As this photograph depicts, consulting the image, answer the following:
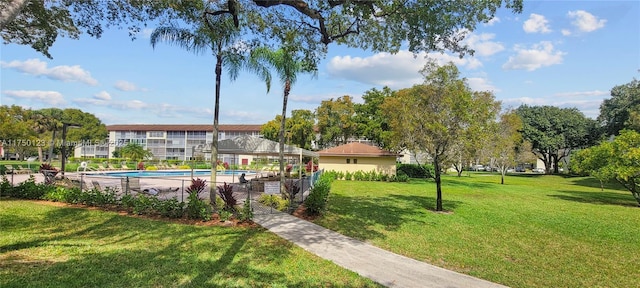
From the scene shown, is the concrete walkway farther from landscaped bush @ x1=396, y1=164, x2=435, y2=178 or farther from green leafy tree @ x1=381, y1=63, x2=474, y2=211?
landscaped bush @ x1=396, y1=164, x2=435, y2=178

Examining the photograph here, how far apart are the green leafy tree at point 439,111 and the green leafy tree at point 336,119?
87.7ft

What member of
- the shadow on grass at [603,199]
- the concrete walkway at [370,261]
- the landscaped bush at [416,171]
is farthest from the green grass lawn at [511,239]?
the landscaped bush at [416,171]

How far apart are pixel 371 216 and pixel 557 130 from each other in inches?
1943

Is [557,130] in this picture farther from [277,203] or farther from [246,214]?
[246,214]

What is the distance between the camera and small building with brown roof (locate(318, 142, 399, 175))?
32375 mm

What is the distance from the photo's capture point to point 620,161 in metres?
17.4

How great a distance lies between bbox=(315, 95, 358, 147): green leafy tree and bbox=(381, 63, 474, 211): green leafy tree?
1052 inches

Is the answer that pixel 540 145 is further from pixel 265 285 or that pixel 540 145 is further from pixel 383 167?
pixel 265 285

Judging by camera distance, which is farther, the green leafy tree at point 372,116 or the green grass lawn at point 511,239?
the green leafy tree at point 372,116

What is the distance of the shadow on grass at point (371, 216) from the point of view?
31.5 ft

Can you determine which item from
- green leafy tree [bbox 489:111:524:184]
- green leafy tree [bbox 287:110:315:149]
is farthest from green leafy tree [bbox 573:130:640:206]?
green leafy tree [bbox 287:110:315:149]

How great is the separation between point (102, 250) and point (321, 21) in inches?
245

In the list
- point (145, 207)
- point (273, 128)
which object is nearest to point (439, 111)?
point (145, 207)

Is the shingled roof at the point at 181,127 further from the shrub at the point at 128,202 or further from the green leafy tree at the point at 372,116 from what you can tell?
the shrub at the point at 128,202
